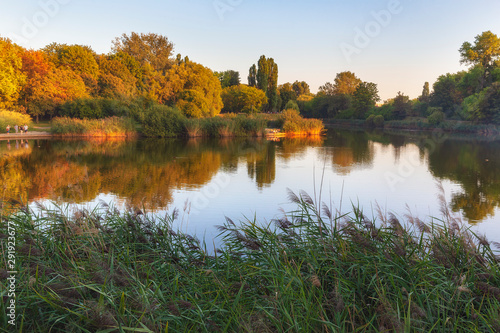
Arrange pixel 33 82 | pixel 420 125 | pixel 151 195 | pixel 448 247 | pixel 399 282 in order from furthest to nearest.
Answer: pixel 420 125 → pixel 33 82 → pixel 151 195 → pixel 448 247 → pixel 399 282

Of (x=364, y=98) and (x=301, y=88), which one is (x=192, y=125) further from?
(x=301, y=88)

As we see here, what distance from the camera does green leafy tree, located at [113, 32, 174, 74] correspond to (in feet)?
168

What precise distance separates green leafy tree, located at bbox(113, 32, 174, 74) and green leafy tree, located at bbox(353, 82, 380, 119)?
118ft

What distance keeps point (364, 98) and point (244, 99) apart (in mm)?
24312

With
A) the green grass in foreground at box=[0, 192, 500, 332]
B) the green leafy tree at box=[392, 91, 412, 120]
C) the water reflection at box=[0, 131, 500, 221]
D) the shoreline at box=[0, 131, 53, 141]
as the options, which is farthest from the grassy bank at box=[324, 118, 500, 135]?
the green grass in foreground at box=[0, 192, 500, 332]

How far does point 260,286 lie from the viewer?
11.9 feet

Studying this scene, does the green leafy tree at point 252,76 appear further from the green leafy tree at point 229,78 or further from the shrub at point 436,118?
the shrub at point 436,118

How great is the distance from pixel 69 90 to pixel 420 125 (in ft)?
151

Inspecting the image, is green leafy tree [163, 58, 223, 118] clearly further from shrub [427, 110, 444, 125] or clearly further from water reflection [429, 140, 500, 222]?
shrub [427, 110, 444, 125]

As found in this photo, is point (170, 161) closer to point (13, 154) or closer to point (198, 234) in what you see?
point (13, 154)

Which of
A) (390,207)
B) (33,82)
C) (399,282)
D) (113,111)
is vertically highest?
(33,82)

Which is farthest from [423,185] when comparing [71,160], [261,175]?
[71,160]

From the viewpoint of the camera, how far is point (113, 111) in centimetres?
3772

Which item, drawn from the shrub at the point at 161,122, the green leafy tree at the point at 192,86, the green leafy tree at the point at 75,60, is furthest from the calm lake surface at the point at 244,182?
the green leafy tree at the point at 75,60
